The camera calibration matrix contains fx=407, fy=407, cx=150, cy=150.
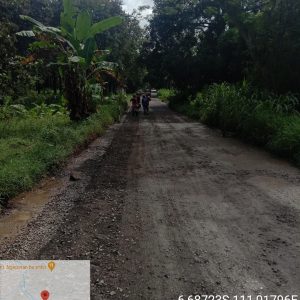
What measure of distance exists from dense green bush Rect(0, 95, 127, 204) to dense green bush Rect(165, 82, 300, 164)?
5428mm

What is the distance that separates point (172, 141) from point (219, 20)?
2295 cm

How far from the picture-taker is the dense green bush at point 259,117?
11.0 metres

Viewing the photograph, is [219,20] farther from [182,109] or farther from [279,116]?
[279,116]

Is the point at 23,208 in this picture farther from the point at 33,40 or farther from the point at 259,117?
the point at 33,40

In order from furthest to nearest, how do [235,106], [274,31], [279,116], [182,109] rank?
[182,109], [235,106], [274,31], [279,116]

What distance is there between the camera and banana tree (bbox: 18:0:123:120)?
15.1 m

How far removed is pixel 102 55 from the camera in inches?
690

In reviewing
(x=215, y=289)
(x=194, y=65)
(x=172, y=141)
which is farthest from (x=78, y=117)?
(x=194, y=65)

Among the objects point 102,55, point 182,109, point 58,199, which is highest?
point 102,55

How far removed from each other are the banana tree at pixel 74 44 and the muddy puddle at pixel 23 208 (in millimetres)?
7638

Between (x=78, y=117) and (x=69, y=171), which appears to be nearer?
(x=69, y=171)

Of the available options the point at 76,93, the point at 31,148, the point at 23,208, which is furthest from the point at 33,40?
the point at 23,208

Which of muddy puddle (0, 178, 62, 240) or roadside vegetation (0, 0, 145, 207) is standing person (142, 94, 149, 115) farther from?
muddy puddle (0, 178, 62, 240)

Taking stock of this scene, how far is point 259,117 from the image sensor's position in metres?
13.4
